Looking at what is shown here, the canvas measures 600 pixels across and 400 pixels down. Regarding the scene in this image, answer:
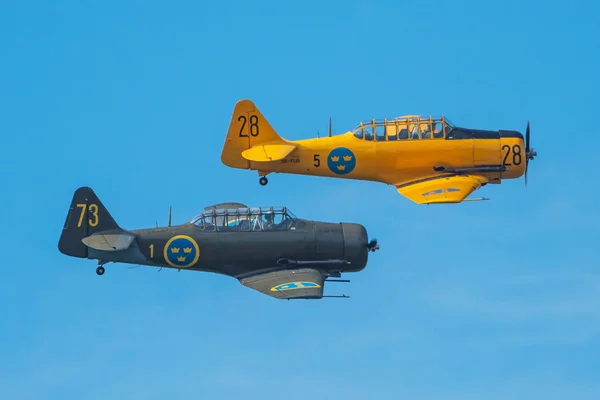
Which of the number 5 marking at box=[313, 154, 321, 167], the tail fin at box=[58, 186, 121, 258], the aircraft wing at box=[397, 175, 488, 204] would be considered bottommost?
the tail fin at box=[58, 186, 121, 258]

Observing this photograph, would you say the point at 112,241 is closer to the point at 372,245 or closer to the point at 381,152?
the point at 372,245

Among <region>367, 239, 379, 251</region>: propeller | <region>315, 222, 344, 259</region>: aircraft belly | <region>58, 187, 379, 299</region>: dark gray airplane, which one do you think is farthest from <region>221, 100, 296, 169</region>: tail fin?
<region>367, 239, 379, 251</region>: propeller

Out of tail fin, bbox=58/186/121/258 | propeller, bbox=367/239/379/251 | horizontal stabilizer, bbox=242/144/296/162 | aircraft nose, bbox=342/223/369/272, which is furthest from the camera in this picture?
horizontal stabilizer, bbox=242/144/296/162

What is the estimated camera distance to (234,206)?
49.5 meters

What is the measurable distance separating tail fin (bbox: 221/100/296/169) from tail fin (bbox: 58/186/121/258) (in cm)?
392

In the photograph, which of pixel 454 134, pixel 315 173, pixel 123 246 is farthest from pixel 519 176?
pixel 123 246

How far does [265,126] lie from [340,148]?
79.9 inches

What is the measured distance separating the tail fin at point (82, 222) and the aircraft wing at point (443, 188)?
25.3ft

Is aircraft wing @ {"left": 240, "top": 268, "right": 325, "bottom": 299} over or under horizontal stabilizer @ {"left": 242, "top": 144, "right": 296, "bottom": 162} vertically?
under

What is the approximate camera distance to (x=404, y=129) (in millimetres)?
51125

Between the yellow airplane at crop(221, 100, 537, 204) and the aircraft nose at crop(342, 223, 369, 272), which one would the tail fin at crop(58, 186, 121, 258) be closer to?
A: the yellow airplane at crop(221, 100, 537, 204)

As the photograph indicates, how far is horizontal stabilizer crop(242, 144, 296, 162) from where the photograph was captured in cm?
5062

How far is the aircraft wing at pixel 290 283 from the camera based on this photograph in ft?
153

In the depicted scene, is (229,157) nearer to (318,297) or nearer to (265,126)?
(265,126)
